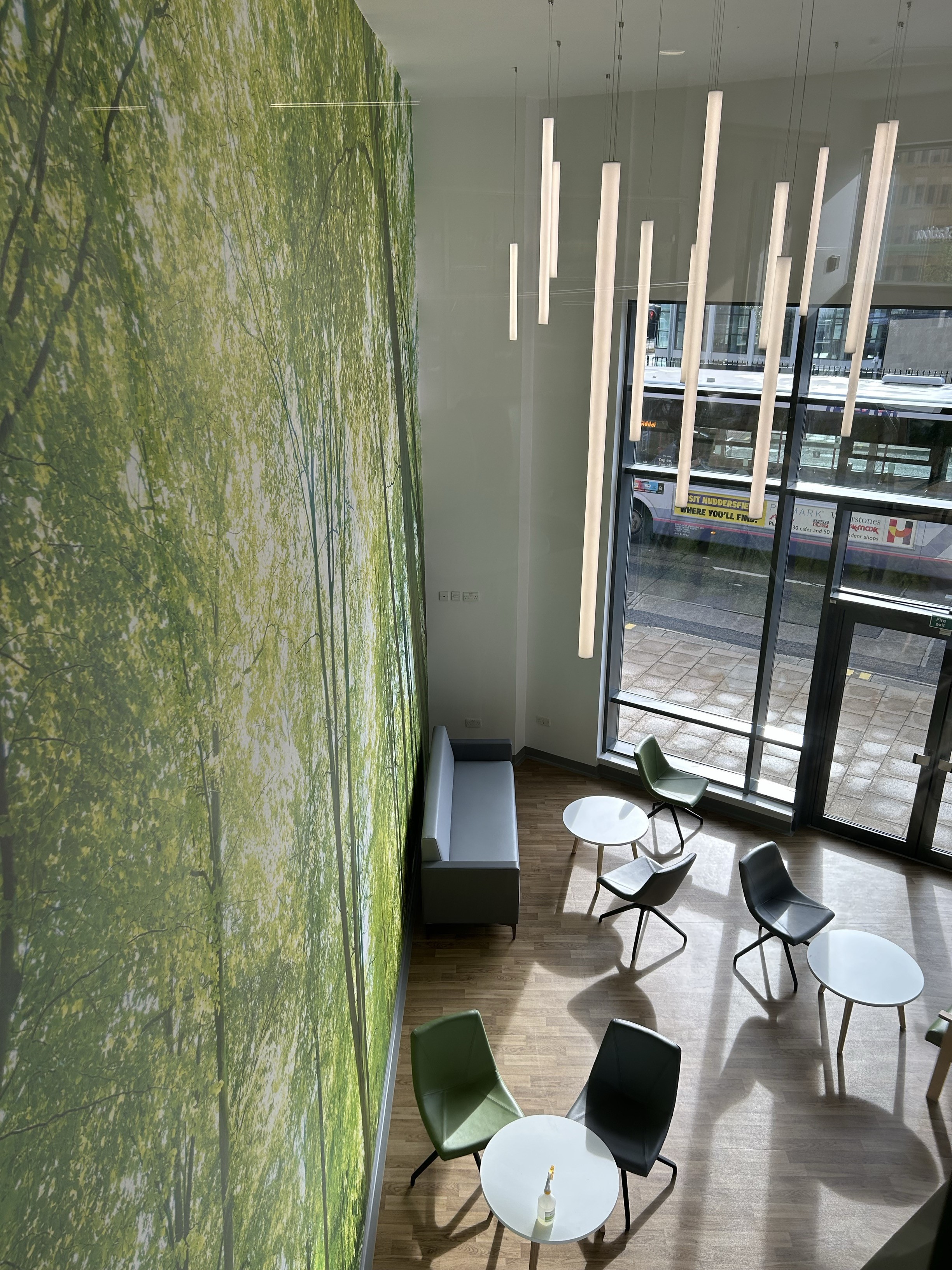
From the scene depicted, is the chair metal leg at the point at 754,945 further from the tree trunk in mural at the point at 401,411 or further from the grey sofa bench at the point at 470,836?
the tree trunk in mural at the point at 401,411

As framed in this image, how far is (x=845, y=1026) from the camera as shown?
18.7 feet

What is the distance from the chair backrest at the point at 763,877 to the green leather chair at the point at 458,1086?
94.3 inches

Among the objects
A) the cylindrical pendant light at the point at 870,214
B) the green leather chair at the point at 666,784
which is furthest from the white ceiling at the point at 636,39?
the green leather chair at the point at 666,784

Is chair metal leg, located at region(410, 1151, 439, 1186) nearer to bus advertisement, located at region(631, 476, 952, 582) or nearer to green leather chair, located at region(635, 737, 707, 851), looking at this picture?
green leather chair, located at region(635, 737, 707, 851)

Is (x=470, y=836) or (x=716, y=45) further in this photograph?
(x=470, y=836)

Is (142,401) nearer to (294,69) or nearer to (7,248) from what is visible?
(7,248)

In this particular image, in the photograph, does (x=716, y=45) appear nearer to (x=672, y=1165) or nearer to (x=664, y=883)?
(x=664, y=883)

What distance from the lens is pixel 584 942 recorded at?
22.1 feet

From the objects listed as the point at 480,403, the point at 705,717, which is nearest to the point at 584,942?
the point at 705,717

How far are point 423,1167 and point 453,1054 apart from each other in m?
0.60

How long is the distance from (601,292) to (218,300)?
1335mm

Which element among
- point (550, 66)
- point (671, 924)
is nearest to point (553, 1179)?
point (671, 924)

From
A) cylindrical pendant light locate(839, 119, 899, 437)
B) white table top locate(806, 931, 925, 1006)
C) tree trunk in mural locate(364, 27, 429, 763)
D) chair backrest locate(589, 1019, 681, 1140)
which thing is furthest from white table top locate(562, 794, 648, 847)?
cylindrical pendant light locate(839, 119, 899, 437)

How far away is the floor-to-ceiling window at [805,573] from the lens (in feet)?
22.3
